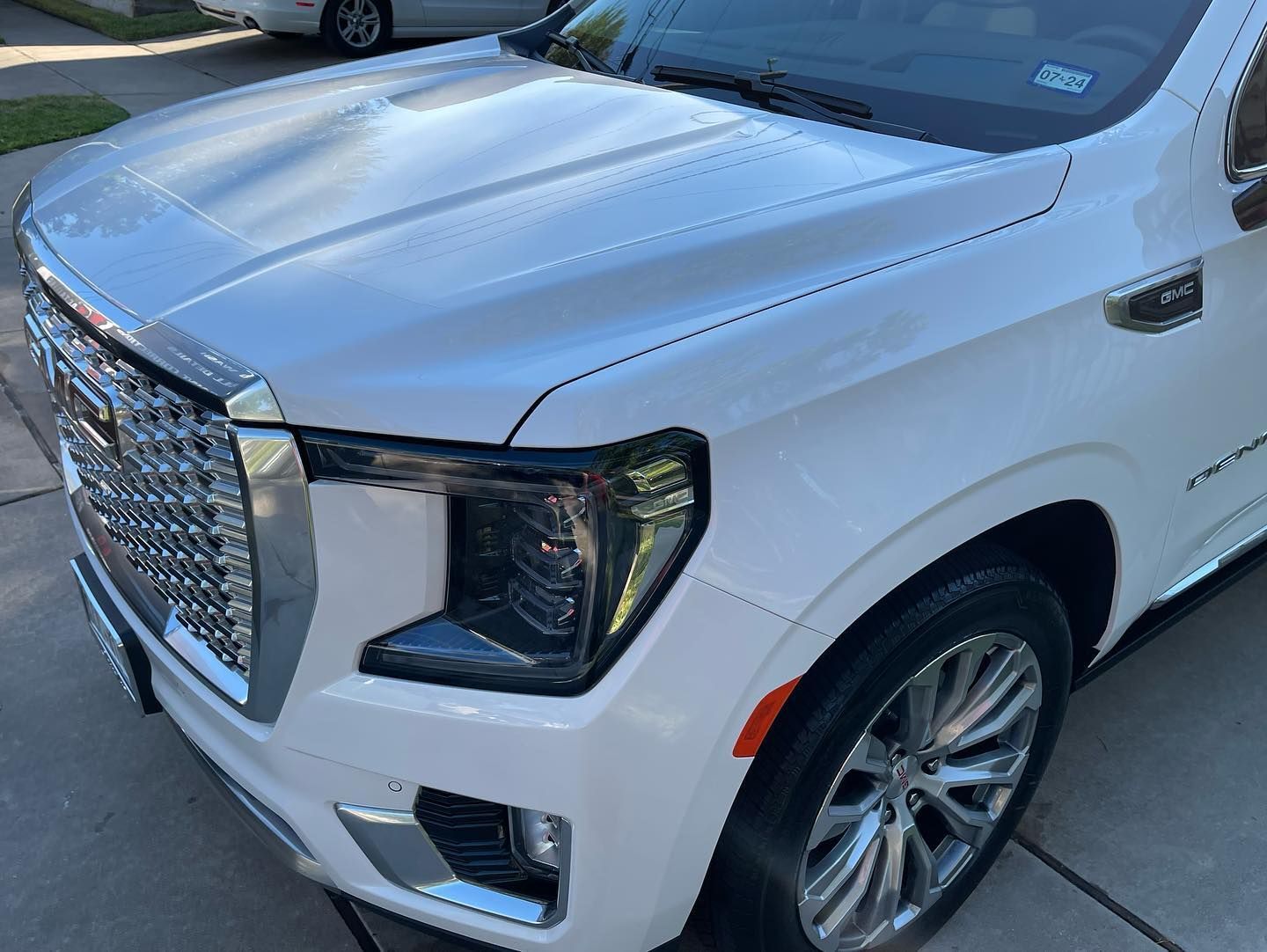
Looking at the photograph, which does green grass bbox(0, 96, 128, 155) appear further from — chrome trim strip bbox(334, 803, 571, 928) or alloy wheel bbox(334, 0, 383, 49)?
chrome trim strip bbox(334, 803, 571, 928)

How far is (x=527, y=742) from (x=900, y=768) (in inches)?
33.6

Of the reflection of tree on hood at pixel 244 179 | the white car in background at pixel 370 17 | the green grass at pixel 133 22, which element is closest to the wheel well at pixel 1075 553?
the reflection of tree on hood at pixel 244 179

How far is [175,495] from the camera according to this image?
1.70 meters

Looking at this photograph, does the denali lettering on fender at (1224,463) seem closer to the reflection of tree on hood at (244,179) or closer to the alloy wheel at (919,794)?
the alloy wheel at (919,794)

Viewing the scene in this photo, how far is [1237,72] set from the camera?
2.15 m

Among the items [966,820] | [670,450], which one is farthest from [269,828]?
[966,820]

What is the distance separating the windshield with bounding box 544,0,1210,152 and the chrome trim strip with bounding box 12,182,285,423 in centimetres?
138

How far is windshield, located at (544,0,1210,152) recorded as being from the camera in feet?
7.18

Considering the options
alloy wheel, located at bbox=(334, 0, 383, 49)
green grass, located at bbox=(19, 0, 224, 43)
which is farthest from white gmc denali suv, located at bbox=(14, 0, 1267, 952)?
green grass, located at bbox=(19, 0, 224, 43)

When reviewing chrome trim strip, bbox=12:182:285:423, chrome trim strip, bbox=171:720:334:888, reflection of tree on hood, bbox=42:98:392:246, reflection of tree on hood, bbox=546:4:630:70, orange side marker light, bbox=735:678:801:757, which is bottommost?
chrome trim strip, bbox=171:720:334:888

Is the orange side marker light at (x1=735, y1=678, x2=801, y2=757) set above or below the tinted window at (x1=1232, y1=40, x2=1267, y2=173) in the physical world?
below

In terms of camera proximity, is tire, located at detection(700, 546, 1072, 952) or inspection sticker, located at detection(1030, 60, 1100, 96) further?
inspection sticker, located at detection(1030, 60, 1100, 96)

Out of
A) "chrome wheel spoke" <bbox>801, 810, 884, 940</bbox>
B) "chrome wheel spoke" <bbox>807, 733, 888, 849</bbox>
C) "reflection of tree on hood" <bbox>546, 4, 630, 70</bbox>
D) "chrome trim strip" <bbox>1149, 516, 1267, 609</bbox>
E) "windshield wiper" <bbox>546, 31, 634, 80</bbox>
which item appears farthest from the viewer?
"reflection of tree on hood" <bbox>546, 4, 630, 70</bbox>

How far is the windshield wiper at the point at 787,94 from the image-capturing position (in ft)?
7.46
